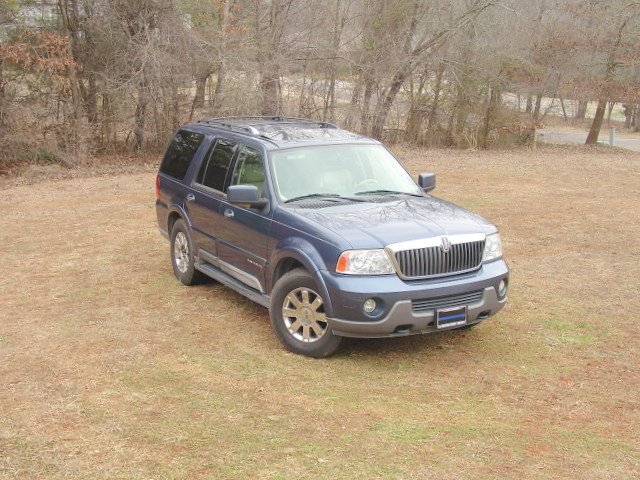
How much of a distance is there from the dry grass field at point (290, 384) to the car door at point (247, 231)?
49 centimetres

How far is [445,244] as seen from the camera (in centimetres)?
575

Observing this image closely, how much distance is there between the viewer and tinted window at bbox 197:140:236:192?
24.1 ft

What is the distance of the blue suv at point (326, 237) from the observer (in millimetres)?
5629

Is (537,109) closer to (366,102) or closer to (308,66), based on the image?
(366,102)

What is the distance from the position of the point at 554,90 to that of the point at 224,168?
21.9m

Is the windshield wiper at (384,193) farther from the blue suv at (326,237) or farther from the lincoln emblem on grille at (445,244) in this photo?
the lincoln emblem on grille at (445,244)

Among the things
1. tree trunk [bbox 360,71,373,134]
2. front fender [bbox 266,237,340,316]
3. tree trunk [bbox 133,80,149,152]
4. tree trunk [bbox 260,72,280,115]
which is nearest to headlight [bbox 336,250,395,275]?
front fender [bbox 266,237,340,316]

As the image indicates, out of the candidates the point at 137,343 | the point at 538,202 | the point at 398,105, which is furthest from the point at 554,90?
the point at 137,343

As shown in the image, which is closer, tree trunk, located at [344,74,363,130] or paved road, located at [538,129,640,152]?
tree trunk, located at [344,74,363,130]

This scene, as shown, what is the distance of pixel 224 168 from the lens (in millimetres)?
7371

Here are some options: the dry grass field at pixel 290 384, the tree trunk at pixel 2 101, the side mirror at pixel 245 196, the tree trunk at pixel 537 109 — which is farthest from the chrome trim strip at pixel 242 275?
the tree trunk at pixel 537 109

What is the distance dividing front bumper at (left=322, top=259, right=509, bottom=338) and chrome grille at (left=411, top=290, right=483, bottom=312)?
0.9 inches

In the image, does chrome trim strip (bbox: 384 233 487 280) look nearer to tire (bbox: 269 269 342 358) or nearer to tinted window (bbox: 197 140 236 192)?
tire (bbox: 269 269 342 358)

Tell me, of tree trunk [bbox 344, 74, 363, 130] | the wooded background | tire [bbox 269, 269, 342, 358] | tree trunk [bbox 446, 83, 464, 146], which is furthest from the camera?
tree trunk [bbox 446, 83, 464, 146]
